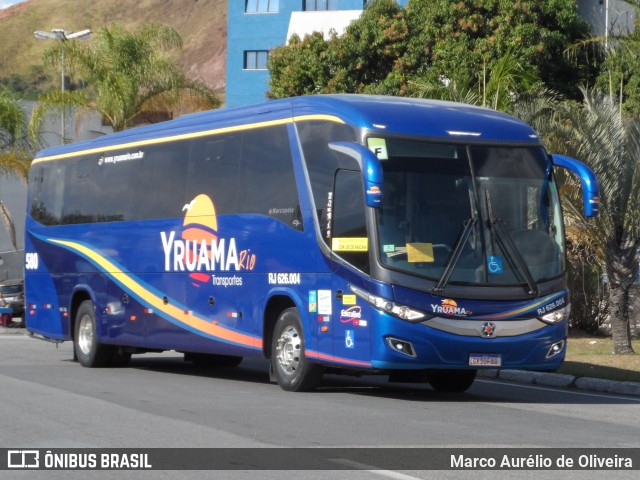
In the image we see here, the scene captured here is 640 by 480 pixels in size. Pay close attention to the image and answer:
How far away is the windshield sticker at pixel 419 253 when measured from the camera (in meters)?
14.0

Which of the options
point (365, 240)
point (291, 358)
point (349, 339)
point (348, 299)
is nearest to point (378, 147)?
point (365, 240)

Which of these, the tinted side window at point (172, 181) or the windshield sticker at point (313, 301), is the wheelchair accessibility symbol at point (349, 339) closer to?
the windshield sticker at point (313, 301)

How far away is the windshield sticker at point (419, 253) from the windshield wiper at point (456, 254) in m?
0.21

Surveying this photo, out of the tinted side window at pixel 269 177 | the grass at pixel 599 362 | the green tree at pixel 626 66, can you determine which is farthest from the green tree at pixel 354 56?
the tinted side window at pixel 269 177

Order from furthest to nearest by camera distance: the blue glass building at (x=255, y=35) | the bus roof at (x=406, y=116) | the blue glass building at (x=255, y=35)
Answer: the blue glass building at (x=255, y=35), the blue glass building at (x=255, y=35), the bus roof at (x=406, y=116)

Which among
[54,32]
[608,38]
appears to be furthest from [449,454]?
[54,32]

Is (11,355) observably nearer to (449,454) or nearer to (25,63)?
(449,454)

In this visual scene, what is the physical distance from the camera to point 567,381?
57.3ft

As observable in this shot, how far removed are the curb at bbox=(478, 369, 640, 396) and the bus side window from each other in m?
4.66

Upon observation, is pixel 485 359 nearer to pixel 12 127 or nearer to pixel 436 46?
pixel 436 46

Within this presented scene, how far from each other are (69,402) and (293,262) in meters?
3.37

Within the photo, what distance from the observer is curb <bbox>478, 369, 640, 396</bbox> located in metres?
16.6

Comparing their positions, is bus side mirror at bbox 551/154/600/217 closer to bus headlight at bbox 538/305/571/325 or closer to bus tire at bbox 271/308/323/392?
bus headlight at bbox 538/305/571/325

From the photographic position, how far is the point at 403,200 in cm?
1416
